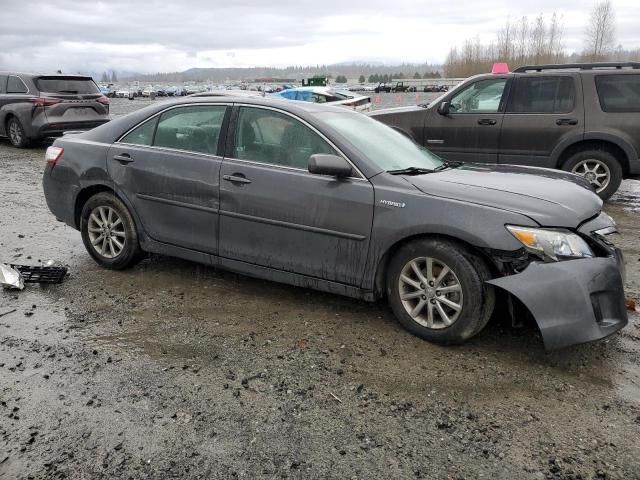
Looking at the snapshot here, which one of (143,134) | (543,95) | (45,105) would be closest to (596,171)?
(543,95)

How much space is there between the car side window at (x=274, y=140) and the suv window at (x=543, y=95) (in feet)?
16.2

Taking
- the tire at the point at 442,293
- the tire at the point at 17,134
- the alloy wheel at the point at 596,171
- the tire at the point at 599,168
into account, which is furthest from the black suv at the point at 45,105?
the tire at the point at 442,293

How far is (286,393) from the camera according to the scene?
10.5ft

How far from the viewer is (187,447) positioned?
2725 mm

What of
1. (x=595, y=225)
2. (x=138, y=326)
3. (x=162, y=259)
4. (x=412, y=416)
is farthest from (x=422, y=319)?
(x=162, y=259)

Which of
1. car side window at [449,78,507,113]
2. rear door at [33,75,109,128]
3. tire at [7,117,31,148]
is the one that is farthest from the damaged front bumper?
tire at [7,117,31,148]

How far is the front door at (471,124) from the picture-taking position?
8.16 m

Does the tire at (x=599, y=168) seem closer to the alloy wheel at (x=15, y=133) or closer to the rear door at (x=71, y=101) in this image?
the rear door at (x=71, y=101)

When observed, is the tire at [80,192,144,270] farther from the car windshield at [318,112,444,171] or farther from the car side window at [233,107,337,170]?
the car windshield at [318,112,444,171]

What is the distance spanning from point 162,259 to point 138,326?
5.17ft

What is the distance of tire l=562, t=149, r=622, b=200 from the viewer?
7.59 meters

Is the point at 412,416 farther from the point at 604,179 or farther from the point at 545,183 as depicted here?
the point at 604,179

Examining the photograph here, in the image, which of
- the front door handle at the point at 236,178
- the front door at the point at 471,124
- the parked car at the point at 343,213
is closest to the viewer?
the parked car at the point at 343,213

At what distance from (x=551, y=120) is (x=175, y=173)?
5626 millimetres
